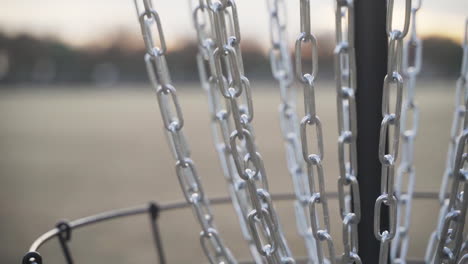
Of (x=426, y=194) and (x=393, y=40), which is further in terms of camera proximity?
(x=426, y=194)

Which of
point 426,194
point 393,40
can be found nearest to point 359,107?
point 393,40

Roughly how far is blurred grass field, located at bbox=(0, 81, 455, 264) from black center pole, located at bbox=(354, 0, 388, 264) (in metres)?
1.28

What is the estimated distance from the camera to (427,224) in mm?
2088

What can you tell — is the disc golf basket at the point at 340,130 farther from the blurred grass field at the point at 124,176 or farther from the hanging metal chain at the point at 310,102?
the blurred grass field at the point at 124,176

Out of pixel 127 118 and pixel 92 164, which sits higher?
pixel 92 164

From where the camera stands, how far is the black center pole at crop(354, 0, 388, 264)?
49 centimetres

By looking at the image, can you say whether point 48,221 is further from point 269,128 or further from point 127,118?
point 127,118

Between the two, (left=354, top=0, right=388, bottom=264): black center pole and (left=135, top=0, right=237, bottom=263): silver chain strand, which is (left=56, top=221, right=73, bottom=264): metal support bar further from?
(left=354, top=0, right=388, bottom=264): black center pole

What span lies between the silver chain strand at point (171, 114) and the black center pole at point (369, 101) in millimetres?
139

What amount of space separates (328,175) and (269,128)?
1618 mm

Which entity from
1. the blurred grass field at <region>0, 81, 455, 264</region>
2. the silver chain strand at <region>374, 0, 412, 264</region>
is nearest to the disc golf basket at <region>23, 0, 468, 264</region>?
the silver chain strand at <region>374, 0, 412, 264</region>

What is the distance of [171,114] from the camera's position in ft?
1.65

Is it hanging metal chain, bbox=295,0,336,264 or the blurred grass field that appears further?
the blurred grass field

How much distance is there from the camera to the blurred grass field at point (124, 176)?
2.16 m
